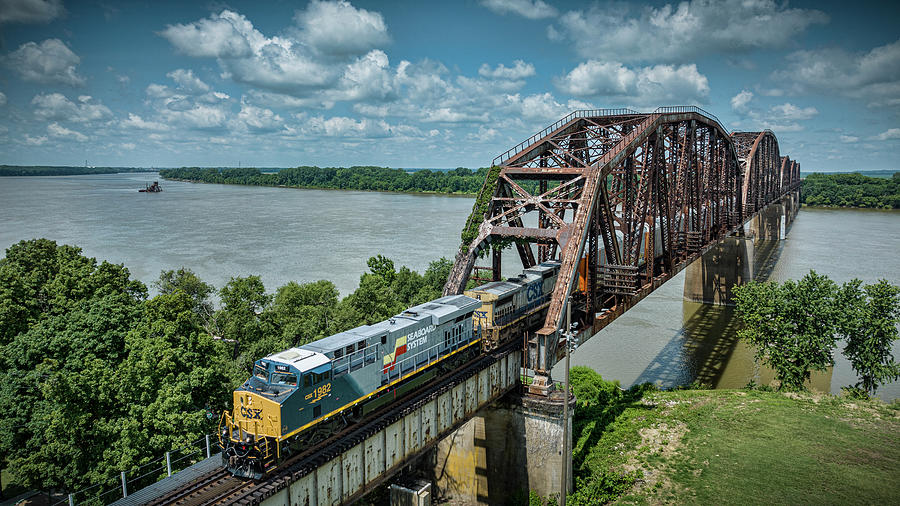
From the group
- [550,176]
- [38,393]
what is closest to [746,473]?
[550,176]

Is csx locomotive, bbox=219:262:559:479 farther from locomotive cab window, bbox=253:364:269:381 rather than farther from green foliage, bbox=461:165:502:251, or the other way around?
green foliage, bbox=461:165:502:251

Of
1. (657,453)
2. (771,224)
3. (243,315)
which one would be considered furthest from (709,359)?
(771,224)

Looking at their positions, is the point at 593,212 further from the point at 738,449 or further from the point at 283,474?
the point at 283,474

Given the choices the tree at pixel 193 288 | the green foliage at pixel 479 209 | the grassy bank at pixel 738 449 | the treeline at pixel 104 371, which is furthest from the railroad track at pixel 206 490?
the tree at pixel 193 288

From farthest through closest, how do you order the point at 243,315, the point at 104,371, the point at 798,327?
the point at 243,315
the point at 798,327
the point at 104,371

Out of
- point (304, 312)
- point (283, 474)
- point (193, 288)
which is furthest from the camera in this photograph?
point (193, 288)

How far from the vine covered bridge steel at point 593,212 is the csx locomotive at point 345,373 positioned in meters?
2.78

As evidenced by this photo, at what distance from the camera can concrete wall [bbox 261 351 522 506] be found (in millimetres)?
15211

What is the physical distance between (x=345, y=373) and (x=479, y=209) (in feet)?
47.2

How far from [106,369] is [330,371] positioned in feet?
42.3

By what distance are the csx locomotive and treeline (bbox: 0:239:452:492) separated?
437cm

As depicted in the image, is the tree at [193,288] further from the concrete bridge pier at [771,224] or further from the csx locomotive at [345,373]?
the concrete bridge pier at [771,224]

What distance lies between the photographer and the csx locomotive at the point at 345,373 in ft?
50.6

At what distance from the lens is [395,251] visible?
7756 cm
